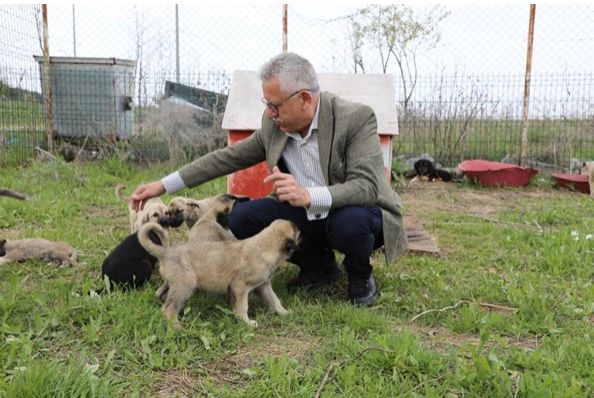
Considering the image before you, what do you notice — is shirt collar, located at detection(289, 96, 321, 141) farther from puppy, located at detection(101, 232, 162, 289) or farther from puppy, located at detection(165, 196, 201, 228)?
puppy, located at detection(165, 196, 201, 228)

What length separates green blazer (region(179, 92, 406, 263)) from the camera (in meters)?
3.78

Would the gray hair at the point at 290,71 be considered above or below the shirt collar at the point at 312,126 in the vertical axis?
above

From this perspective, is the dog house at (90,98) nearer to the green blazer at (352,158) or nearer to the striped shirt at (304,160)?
the striped shirt at (304,160)

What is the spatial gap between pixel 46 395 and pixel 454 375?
1929mm

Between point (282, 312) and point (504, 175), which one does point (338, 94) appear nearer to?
point (282, 312)

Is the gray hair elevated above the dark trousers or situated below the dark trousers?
above

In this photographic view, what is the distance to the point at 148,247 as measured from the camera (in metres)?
3.60

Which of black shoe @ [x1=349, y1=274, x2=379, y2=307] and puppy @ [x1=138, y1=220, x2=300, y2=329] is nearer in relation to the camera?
puppy @ [x1=138, y1=220, x2=300, y2=329]

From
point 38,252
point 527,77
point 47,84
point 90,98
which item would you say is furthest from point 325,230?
point 47,84

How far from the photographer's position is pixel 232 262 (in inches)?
147

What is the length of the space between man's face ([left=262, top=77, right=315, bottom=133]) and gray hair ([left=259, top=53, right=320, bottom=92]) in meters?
0.03

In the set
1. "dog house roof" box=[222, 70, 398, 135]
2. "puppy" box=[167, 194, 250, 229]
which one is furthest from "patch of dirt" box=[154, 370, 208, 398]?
"dog house roof" box=[222, 70, 398, 135]

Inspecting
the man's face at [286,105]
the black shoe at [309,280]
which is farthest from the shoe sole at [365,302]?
the man's face at [286,105]

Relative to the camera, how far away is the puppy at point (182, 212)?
17.0 ft
